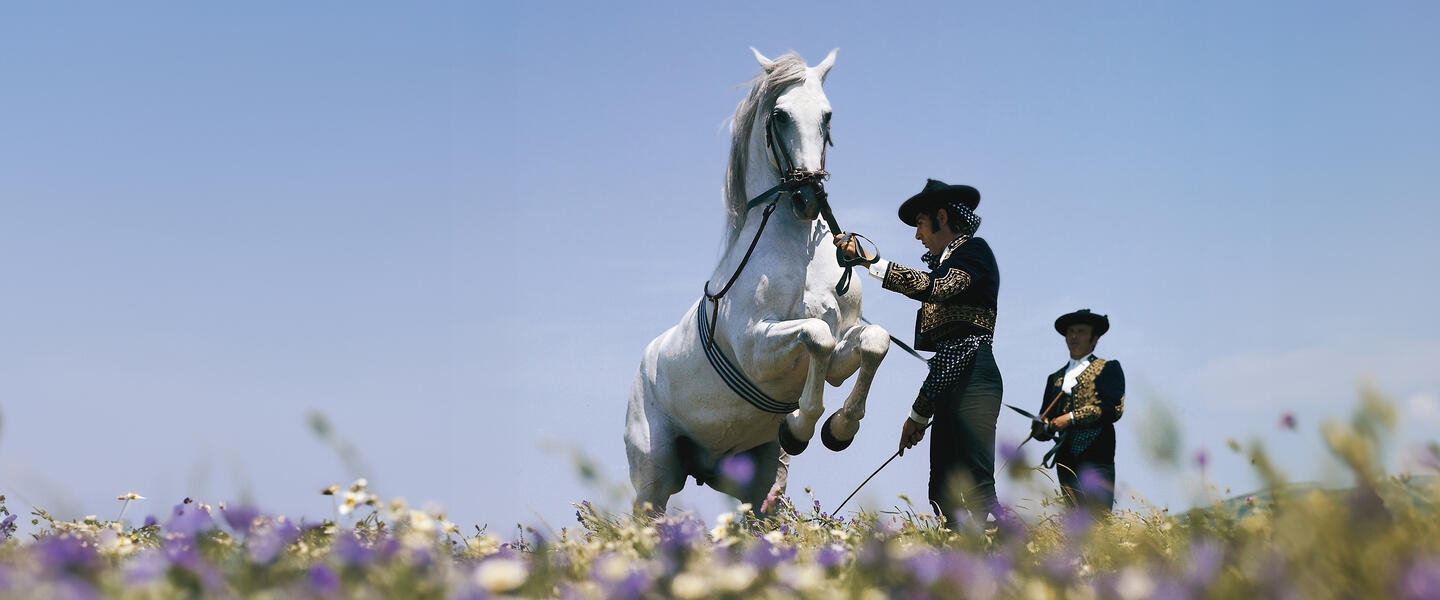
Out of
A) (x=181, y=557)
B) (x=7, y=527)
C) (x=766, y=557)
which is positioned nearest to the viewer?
(x=181, y=557)

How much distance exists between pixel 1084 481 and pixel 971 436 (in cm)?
104

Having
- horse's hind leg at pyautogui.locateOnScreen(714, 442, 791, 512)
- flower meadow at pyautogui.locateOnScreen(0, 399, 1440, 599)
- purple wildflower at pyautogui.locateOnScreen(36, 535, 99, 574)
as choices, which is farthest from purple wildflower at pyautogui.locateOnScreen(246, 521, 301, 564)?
horse's hind leg at pyautogui.locateOnScreen(714, 442, 791, 512)

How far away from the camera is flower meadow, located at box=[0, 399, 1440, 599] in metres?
2.31

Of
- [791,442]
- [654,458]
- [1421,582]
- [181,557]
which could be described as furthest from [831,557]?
[654,458]

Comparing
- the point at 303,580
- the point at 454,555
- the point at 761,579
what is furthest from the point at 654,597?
the point at 454,555

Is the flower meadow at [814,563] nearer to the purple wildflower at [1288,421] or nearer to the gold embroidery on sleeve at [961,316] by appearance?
the purple wildflower at [1288,421]

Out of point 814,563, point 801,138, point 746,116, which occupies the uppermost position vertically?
point 746,116

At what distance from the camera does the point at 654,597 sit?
2.73m

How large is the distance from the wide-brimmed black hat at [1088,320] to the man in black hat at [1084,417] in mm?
39

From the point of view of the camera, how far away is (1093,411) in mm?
6484

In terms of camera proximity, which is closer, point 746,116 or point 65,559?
point 65,559

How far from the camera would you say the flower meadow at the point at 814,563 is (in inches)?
90.8

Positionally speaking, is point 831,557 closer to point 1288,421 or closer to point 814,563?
point 814,563

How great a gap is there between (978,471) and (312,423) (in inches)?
136
